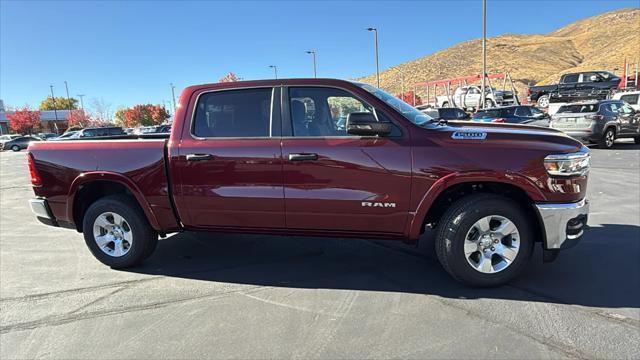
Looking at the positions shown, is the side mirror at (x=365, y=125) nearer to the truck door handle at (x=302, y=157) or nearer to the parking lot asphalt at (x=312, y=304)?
the truck door handle at (x=302, y=157)

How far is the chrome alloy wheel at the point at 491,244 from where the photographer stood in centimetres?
365

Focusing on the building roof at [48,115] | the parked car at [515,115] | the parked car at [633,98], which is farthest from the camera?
the building roof at [48,115]

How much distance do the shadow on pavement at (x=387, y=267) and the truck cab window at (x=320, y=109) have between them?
1455 mm

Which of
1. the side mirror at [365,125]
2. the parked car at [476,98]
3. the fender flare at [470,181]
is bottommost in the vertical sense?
the fender flare at [470,181]

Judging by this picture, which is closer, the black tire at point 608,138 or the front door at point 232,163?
the front door at point 232,163

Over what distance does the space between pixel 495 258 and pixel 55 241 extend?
220 inches

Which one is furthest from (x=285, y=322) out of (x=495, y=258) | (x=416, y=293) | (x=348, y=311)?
(x=495, y=258)

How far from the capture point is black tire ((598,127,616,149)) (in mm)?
14336

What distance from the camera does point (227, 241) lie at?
5.44m

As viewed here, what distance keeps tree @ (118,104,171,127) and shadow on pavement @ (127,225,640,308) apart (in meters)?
98.8

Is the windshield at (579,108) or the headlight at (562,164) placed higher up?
the windshield at (579,108)

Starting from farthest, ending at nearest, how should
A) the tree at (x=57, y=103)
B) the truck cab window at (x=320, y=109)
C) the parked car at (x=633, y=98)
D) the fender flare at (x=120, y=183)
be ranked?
→ the tree at (x=57, y=103) < the parked car at (x=633, y=98) < the fender flare at (x=120, y=183) < the truck cab window at (x=320, y=109)

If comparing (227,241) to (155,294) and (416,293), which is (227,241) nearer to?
(155,294)

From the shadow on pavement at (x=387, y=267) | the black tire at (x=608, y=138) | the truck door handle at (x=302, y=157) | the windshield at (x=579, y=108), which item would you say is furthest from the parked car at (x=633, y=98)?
the truck door handle at (x=302, y=157)
